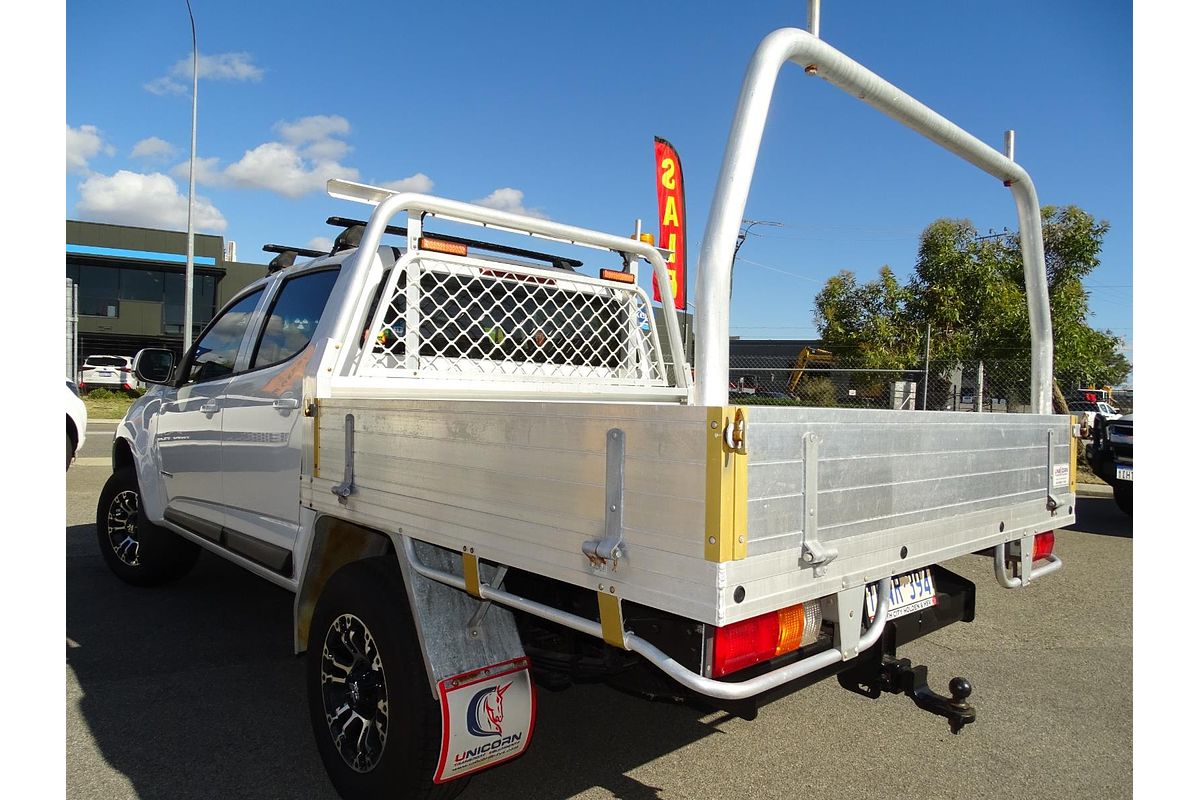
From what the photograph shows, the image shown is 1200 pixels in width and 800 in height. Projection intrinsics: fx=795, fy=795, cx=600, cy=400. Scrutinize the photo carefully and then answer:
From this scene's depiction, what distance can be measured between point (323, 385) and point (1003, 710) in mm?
3482

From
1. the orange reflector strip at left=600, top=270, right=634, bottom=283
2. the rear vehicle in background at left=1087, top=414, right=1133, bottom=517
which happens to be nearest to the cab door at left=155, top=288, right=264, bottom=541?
the orange reflector strip at left=600, top=270, right=634, bottom=283

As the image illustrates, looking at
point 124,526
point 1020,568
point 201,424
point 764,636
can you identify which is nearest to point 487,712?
point 764,636

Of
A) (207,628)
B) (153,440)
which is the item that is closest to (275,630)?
(207,628)

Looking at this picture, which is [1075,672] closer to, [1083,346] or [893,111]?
[893,111]

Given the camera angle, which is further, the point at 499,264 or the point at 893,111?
the point at 499,264

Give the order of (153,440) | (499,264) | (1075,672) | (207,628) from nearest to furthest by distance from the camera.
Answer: (499,264) → (1075,672) → (207,628) → (153,440)

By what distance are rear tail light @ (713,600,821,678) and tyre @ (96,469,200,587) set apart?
4499 millimetres

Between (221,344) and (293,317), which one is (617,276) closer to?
(293,317)

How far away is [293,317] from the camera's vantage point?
3.94m

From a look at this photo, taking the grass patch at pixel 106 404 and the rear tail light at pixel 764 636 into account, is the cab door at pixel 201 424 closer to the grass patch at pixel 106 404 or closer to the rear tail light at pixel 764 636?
the rear tail light at pixel 764 636

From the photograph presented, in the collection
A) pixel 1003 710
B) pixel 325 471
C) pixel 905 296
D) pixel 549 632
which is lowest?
pixel 1003 710

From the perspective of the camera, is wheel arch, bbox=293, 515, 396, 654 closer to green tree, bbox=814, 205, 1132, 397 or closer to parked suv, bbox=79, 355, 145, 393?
green tree, bbox=814, 205, 1132, 397

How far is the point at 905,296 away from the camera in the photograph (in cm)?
1473

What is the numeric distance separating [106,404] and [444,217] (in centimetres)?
2361
